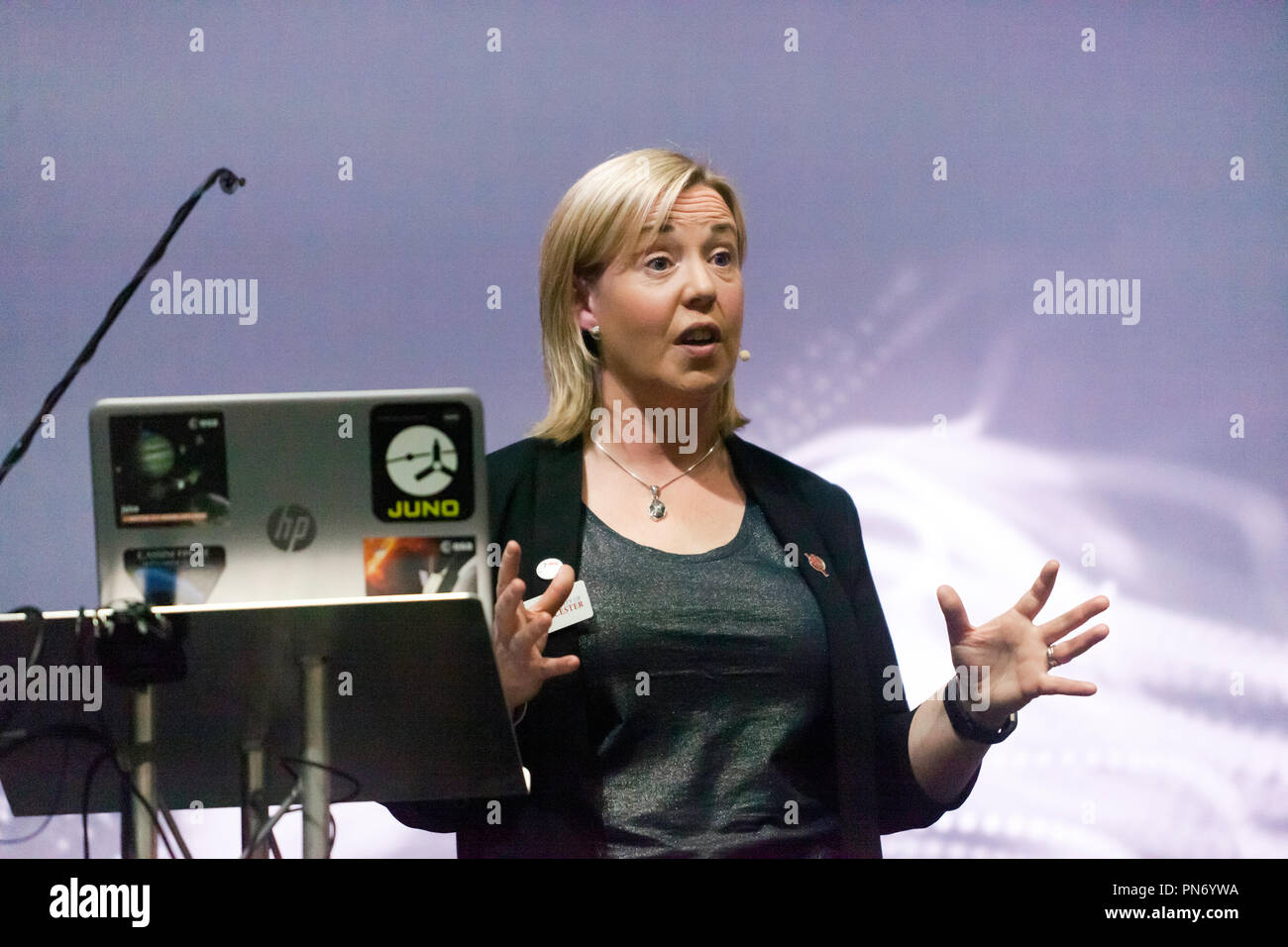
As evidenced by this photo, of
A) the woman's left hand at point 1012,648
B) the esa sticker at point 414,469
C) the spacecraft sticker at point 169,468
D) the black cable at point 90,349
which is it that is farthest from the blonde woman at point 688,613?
the black cable at point 90,349

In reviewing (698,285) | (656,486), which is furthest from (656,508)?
(698,285)

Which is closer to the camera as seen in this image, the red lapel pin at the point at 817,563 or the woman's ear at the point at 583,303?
the red lapel pin at the point at 817,563

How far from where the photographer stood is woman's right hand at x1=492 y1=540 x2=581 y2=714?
1517 millimetres

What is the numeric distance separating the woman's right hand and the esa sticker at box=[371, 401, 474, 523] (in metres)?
0.20

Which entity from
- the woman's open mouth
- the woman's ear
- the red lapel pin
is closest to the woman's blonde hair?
the woman's ear

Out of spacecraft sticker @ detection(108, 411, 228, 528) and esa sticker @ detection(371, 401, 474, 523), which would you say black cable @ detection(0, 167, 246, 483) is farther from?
esa sticker @ detection(371, 401, 474, 523)

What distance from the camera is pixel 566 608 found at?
6.26 ft

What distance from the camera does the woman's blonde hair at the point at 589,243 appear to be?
2.11m

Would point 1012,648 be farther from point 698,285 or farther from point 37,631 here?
point 37,631

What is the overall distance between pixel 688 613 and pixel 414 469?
70cm

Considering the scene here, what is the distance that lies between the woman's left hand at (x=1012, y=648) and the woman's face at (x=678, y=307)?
512 millimetres

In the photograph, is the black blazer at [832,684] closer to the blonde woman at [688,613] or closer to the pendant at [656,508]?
the blonde woman at [688,613]

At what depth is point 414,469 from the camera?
1.31m
